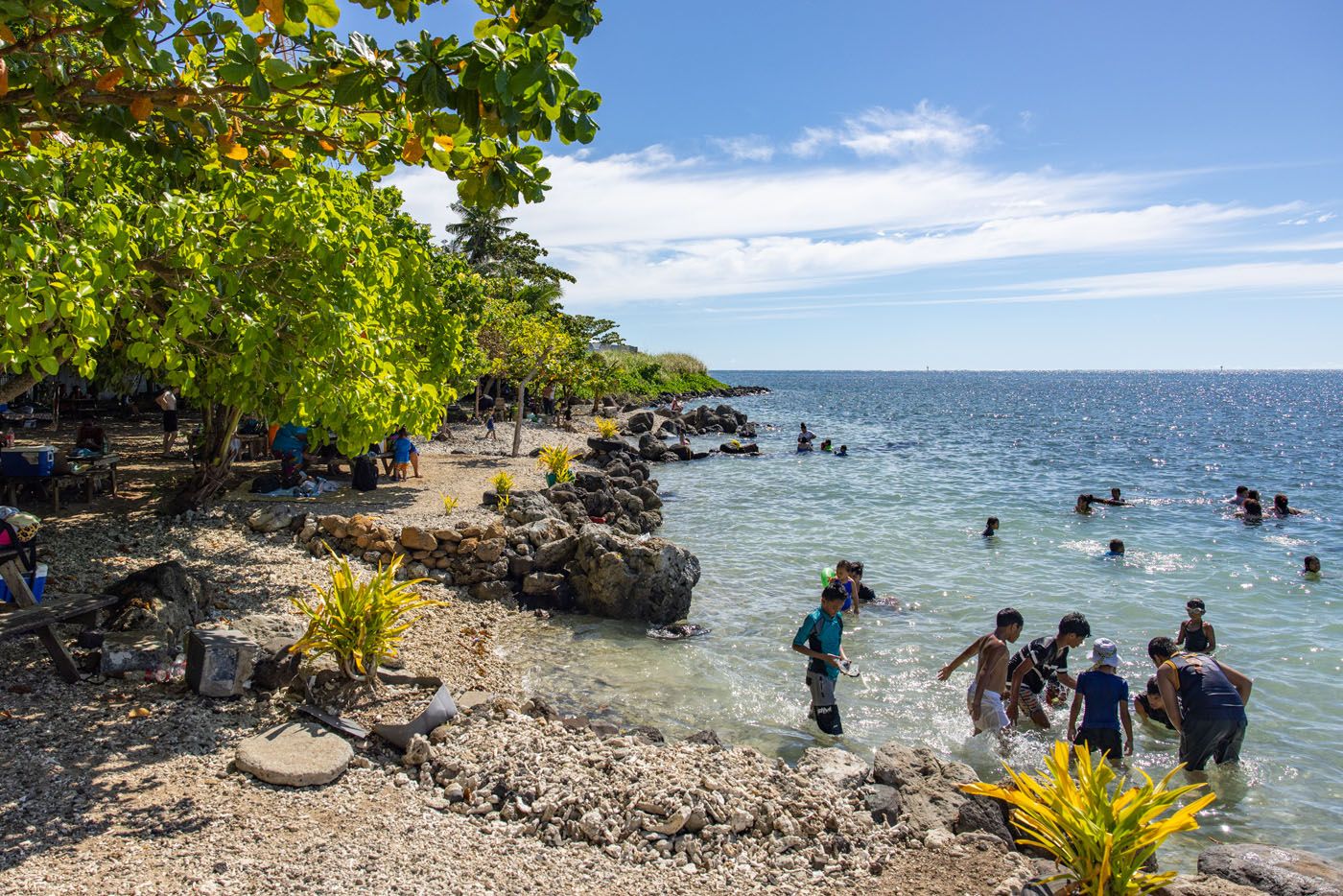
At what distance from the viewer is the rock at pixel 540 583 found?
12031 millimetres

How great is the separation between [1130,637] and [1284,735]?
135 inches

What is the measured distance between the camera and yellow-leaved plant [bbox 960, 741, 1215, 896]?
441 cm

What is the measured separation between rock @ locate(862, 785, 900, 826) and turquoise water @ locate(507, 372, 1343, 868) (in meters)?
1.88

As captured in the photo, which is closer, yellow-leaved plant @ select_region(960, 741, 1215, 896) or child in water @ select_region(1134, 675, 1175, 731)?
yellow-leaved plant @ select_region(960, 741, 1215, 896)

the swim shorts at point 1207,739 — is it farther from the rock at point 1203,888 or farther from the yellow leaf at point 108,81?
the yellow leaf at point 108,81

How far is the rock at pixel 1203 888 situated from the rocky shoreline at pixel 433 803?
26 millimetres

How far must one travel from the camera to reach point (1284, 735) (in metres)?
9.01

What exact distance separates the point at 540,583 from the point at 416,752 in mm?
5933

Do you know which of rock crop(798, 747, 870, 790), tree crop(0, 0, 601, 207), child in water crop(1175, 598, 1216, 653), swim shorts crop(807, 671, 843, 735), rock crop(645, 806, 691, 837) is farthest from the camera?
child in water crop(1175, 598, 1216, 653)

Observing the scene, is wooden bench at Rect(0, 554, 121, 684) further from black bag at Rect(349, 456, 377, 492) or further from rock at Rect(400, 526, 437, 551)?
black bag at Rect(349, 456, 377, 492)

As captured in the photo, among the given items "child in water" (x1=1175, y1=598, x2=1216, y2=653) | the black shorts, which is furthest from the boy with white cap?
"child in water" (x1=1175, y1=598, x2=1216, y2=653)

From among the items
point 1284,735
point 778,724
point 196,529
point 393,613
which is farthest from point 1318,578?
point 196,529

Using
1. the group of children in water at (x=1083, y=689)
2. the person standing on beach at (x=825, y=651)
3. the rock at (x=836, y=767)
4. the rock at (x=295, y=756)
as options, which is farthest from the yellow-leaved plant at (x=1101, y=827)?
the rock at (x=295, y=756)

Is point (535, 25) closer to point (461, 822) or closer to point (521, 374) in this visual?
point (461, 822)
